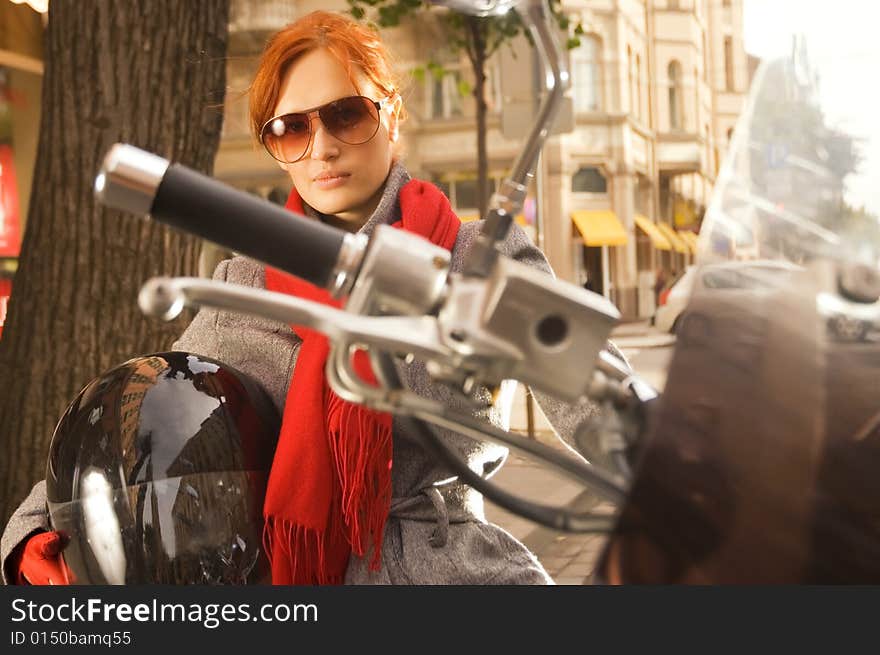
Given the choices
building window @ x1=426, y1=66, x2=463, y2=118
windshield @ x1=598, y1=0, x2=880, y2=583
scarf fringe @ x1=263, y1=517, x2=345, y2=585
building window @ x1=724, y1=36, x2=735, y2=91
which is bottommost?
scarf fringe @ x1=263, y1=517, x2=345, y2=585

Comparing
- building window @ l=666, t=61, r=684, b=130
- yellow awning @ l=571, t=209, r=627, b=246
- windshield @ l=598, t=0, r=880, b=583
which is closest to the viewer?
windshield @ l=598, t=0, r=880, b=583

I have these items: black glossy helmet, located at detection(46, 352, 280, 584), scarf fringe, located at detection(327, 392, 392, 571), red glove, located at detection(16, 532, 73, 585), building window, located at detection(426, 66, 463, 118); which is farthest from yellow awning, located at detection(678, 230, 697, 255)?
building window, located at detection(426, 66, 463, 118)

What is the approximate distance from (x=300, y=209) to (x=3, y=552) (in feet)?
2.39

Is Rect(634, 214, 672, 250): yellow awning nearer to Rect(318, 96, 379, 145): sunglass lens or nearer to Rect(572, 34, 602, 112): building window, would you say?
Rect(572, 34, 602, 112): building window

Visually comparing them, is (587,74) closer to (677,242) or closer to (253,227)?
(677,242)

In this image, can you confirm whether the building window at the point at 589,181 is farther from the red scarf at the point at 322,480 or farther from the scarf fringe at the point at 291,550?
the scarf fringe at the point at 291,550

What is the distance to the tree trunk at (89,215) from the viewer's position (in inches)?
130

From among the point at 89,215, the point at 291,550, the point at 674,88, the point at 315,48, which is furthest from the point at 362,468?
the point at 674,88

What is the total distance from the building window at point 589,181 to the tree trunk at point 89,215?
1706cm

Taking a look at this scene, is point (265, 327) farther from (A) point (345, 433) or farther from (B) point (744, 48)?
(B) point (744, 48)

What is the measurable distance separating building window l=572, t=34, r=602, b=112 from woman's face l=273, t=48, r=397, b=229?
333 inches

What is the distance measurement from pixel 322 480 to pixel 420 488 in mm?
199

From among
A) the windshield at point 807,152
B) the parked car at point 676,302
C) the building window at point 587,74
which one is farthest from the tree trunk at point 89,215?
the building window at point 587,74

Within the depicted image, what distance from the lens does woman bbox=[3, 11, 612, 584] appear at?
1533 mm
